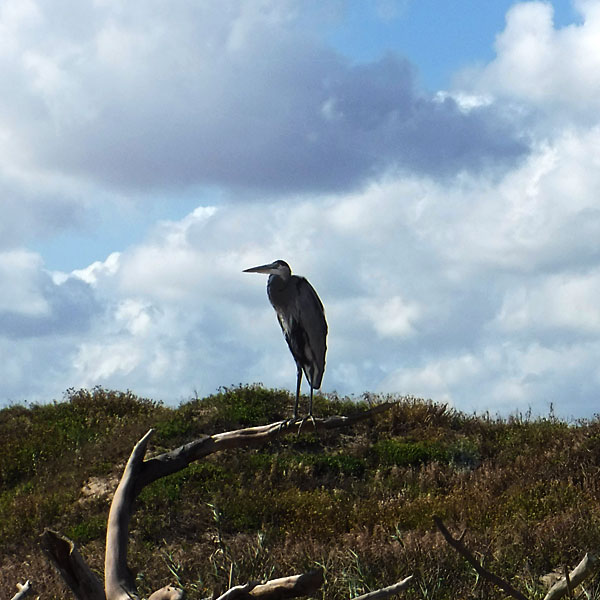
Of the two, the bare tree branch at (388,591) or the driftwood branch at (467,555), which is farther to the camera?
the bare tree branch at (388,591)

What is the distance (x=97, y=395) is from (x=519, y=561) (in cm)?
1284

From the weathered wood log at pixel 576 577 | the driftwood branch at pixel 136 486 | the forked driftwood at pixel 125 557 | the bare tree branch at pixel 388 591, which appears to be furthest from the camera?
the driftwood branch at pixel 136 486

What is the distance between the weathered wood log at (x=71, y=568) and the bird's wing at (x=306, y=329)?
5856 mm

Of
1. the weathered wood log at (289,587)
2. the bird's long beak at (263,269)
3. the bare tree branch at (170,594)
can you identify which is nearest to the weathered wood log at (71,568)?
the bare tree branch at (170,594)

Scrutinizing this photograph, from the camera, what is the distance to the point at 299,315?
933cm

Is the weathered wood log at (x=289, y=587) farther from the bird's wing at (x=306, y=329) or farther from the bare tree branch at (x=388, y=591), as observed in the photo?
the bird's wing at (x=306, y=329)

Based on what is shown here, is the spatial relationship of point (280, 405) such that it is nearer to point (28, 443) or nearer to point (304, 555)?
point (28, 443)

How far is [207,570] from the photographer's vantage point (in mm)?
8781

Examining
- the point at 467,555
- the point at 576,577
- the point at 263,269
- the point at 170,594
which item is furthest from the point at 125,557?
the point at 263,269

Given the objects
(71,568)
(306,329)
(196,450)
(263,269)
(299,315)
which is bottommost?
(71,568)

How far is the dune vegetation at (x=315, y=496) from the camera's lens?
8.68 meters

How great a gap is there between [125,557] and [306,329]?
590 cm

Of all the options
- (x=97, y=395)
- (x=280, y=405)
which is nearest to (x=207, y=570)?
(x=280, y=405)

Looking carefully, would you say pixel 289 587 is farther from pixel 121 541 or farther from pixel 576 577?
pixel 576 577
